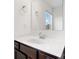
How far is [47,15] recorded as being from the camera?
249 cm

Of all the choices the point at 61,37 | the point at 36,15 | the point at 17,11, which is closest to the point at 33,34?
the point at 36,15

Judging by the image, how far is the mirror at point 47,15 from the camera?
2.09m

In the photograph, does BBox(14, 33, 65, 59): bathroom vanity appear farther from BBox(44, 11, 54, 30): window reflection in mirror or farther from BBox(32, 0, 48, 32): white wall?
BBox(32, 0, 48, 32): white wall

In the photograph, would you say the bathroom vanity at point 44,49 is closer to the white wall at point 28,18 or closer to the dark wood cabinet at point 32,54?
the dark wood cabinet at point 32,54

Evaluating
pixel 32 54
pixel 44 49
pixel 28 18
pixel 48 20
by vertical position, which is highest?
pixel 28 18

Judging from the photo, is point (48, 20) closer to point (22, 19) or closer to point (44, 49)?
point (22, 19)

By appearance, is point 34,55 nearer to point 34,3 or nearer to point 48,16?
point 48,16

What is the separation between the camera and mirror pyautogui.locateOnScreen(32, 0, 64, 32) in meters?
2.09

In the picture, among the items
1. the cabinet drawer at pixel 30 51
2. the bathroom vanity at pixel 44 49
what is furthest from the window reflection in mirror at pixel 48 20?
the cabinet drawer at pixel 30 51

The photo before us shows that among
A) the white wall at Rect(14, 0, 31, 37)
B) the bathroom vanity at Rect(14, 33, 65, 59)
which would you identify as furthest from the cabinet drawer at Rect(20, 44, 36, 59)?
the white wall at Rect(14, 0, 31, 37)

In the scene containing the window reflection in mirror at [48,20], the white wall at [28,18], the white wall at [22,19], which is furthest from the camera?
the white wall at [22,19]

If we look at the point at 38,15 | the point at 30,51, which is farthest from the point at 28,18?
the point at 30,51

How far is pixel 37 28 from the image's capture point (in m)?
2.95
